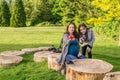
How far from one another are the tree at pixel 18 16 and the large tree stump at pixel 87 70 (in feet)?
103

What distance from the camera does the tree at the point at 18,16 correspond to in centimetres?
3750

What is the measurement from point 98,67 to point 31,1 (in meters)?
37.2

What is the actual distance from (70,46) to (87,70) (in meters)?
1.22

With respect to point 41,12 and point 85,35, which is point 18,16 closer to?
point 41,12

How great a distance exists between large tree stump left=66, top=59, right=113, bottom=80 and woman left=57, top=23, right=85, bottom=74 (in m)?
0.28

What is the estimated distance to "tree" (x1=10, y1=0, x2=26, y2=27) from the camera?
37.5m

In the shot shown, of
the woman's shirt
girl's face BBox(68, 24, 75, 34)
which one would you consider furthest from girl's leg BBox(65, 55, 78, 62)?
girl's face BBox(68, 24, 75, 34)

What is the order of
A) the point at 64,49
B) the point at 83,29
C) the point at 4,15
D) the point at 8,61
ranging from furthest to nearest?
the point at 4,15 → the point at 8,61 → the point at 83,29 → the point at 64,49

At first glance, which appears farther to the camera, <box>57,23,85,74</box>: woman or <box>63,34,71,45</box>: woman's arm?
<box>63,34,71,45</box>: woman's arm

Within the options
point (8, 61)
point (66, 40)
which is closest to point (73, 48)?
point (66, 40)

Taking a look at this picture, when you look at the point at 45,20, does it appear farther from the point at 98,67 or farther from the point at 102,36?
the point at 98,67

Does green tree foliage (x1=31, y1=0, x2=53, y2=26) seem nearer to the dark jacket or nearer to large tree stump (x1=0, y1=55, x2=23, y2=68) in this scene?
large tree stump (x1=0, y1=55, x2=23, y2=68)

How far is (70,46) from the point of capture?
720cm

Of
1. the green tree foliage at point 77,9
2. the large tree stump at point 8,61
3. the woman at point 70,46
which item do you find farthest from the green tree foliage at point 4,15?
the woman at point 70,46
